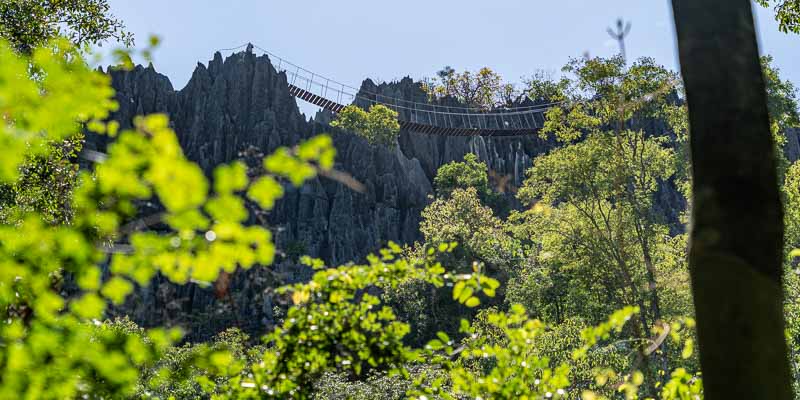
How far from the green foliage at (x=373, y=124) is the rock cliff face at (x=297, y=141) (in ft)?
3.66

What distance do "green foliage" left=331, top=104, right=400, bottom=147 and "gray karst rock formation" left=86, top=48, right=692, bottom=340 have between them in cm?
111

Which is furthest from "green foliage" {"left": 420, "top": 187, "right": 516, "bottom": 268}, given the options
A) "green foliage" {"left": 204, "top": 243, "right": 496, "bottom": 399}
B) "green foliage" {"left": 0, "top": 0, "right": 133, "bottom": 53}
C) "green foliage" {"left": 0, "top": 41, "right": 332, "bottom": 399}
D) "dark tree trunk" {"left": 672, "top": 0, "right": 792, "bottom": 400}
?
"green foliage" {"left": 0, "top": 41, "right": 332, "bottom": 399}

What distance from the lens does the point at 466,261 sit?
32.6 metres

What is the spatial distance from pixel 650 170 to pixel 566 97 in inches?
133

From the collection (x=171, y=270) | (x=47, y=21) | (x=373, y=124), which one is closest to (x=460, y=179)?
(x=373, y=124)

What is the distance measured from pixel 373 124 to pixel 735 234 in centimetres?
5147

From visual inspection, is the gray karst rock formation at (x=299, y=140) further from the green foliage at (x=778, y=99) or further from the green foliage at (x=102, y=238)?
the green foliage at (x=102, y=238)

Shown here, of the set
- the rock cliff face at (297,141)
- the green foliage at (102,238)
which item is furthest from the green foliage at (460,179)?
the green foliage at (102,238)

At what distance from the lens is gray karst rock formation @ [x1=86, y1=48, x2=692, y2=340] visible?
4606 centimetres

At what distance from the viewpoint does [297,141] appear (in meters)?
51.1

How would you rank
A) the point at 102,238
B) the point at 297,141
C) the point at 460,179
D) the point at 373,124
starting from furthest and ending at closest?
the point at 373,124, the point at 297,141, the point at 460,179, the point at 102,238

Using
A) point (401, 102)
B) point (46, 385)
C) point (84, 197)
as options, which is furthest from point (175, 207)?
Result: point (401, 102)

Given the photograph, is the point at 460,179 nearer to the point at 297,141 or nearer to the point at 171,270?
the point at 297,141

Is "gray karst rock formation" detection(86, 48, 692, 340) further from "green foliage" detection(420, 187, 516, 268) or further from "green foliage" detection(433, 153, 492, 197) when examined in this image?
"green foliage" detection(420, 187, 516, 268)
